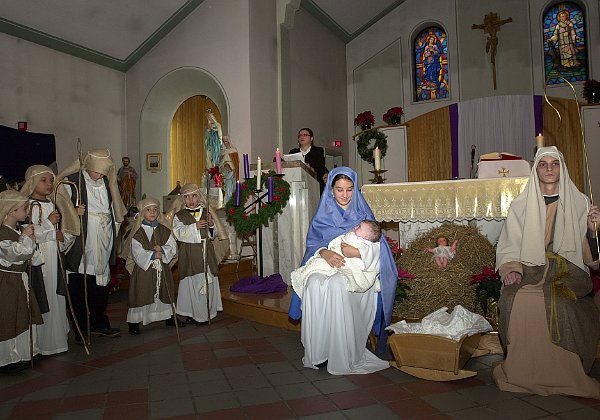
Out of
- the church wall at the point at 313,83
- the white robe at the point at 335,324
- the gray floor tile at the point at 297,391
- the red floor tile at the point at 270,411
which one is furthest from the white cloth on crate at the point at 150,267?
the church wall at the point at 313,83

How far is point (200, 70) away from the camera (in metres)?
10.9

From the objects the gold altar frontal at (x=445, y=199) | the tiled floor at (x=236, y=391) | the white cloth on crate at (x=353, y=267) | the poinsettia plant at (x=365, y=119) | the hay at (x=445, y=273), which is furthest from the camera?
the poinsettia plant at (x=365, y=119)

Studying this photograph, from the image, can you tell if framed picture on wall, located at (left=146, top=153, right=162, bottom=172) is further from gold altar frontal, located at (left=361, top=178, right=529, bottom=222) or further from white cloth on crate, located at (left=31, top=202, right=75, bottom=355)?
gold altar frontal, located at (left=361, top=178, right=529, bottom=222)

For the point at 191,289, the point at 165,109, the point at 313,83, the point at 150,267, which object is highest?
the point at 313,83

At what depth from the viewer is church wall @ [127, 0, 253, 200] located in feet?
33.7

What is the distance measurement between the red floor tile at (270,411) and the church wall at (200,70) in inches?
276

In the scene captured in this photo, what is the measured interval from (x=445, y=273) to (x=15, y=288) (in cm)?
419

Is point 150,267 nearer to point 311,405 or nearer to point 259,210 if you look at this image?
point 259,210

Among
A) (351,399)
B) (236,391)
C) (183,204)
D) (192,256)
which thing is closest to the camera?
(351,399)

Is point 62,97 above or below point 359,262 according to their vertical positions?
above

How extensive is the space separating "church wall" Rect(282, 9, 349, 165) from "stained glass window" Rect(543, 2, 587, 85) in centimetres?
550

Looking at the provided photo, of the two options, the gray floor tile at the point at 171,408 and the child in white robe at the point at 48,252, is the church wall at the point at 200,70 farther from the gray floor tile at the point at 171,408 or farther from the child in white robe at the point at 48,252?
the gray floor tile at the point at 171,408

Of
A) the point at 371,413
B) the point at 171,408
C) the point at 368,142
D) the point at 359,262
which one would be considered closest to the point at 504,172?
the point at 359,262

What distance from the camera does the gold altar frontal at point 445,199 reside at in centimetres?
569
